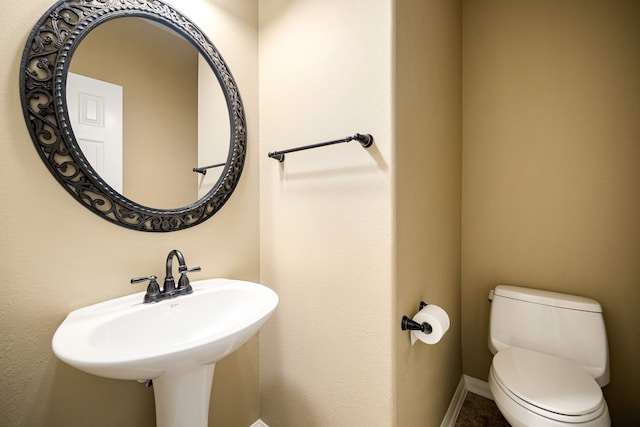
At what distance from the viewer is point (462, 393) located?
1588 millimetres

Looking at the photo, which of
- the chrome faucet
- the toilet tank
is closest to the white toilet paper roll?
the toilet tank

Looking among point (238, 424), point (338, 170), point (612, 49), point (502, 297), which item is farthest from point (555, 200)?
point (238, 424)

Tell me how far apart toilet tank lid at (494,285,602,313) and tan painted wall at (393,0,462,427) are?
10.5 inches

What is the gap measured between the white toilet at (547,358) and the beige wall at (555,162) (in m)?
0.19

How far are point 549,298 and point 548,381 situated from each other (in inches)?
16.6

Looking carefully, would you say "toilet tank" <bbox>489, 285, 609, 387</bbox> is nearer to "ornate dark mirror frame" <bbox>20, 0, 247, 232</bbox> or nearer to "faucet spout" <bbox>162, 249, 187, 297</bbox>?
"faucet spout" <bbox>162, 249, 187, 297</bbox>

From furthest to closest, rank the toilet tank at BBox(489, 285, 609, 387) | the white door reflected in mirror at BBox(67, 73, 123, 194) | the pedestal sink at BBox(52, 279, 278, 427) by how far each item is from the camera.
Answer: the toilet tank at BBox(489, 285, 609, 387), the white door reflected in mirror at BBox(67, 73, 123, 194), the pedestal sink at BBox(52, 279, 278, 427)

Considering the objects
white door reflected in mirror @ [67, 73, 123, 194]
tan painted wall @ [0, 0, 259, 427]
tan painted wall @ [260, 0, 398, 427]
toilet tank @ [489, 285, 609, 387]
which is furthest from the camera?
toilet tank @ [489, 285, 609, 387]

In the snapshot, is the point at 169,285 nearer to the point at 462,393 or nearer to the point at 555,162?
the point at 462,393

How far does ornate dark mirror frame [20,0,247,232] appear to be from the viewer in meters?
0.72

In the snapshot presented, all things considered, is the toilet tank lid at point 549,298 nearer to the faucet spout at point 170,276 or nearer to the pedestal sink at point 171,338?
the pedestal sink at point 171,338

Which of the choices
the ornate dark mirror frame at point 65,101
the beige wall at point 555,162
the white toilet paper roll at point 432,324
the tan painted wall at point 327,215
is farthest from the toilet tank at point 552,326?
the ornate dark mirror frame at point 65,101

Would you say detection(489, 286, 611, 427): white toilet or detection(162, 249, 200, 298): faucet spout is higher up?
detection(162, 249, 200, 298): faucet spout

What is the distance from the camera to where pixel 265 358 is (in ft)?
4.22
